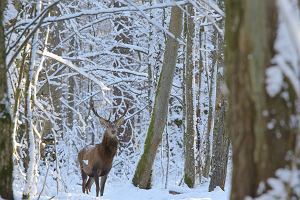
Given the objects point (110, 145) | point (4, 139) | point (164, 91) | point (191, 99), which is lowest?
point (4, 139)

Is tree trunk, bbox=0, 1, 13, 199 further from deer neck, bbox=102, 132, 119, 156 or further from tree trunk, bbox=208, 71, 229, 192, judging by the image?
deer neck, bbox=102, 132, 119, 156

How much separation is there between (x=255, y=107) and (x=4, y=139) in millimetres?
2299

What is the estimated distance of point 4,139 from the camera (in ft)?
14.7

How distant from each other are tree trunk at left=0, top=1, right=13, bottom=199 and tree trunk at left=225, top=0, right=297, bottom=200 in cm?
214

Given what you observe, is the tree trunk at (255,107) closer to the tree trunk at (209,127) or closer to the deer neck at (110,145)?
the deer neck at (110,145)

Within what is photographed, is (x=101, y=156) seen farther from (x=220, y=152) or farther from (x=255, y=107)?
(x=255, y=107)

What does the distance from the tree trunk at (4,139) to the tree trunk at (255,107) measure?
84.1 inches

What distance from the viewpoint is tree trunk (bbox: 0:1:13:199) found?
4.45 meters

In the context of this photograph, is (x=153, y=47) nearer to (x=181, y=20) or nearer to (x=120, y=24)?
(x=120, y=24)

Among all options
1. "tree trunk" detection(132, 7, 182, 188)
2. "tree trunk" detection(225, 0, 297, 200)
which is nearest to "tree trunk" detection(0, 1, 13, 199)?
"tree trunk" detection(225, 0, 297, 200)

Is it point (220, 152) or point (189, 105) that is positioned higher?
point (189, 105)

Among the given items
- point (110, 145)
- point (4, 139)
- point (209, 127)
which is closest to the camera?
point (4, 139)

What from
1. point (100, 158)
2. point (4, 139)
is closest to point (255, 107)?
point (4, 139)

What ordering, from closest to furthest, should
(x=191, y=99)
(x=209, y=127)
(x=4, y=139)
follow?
(x=4, y=139) → (x=191, y=99) → (x=209, y=127)
